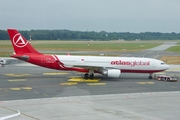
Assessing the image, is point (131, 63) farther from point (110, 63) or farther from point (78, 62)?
point (78, 62)

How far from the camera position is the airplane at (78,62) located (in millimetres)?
A: 45906

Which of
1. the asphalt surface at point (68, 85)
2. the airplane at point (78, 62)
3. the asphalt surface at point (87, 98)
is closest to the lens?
the asphalt surface at point (87, 98)

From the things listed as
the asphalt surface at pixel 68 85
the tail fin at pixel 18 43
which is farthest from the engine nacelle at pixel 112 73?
the tail fin at pixel 18 43

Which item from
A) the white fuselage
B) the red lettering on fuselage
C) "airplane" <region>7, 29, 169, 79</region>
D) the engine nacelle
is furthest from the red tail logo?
the red lettering on fuselage

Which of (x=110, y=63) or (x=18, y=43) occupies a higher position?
(x=18, y=43)

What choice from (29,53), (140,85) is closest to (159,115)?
(140,85)

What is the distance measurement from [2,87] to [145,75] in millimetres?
23253

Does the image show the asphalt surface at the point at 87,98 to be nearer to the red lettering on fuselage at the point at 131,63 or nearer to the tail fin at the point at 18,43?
the red lettering on fuselage at the point at 131,63

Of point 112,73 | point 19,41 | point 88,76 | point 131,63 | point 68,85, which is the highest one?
point 19,41

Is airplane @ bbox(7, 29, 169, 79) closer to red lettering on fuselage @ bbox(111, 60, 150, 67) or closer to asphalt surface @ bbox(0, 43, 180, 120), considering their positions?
red lettering on fuselage @ bbox(111, 60, 150, 67)

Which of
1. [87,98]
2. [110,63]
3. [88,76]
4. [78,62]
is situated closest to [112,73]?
[110,63]

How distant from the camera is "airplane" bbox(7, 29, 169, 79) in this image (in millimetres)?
45906

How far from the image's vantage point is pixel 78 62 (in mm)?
46594

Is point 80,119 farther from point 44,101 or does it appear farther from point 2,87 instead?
point 2,87
